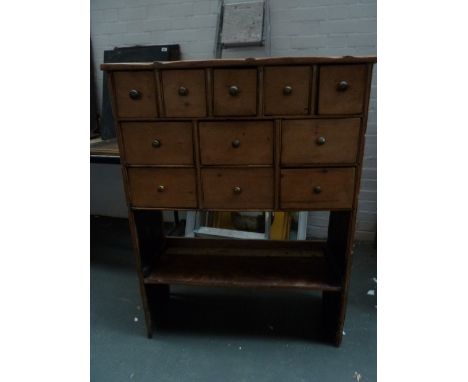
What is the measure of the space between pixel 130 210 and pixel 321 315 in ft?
3.92

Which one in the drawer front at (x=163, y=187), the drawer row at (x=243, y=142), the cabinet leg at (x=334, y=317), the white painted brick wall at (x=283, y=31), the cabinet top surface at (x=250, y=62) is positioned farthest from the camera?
the white painted brick wall at (x=283, y=31)

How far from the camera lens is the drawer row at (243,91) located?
107 centimetres

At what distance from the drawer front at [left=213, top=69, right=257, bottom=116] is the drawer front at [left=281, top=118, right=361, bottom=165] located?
160 mm

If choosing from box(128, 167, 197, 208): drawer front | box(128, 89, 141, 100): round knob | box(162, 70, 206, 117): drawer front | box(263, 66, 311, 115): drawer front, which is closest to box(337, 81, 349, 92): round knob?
box(263, 66, 311, 115): drawer front

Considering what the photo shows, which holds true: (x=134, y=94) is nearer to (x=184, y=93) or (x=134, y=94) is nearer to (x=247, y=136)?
(x=184, y=93)

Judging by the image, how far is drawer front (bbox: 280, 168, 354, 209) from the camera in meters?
1.19

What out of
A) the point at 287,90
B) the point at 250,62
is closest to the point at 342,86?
the point at 287,90

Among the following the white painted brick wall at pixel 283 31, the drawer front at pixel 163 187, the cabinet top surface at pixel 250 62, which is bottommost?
the drawer front at pixel 163 187

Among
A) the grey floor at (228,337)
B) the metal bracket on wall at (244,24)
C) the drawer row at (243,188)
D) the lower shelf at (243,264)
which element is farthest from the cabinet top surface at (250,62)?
the grey floor at (228,337)

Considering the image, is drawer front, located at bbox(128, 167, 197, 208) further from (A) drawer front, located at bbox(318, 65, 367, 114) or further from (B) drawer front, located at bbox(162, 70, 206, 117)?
(A) drawer front, located at bbox(318, 65, 367, 114)

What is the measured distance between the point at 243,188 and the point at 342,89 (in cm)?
54

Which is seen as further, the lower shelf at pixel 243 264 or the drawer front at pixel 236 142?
the lower shelf at pixel 243 264

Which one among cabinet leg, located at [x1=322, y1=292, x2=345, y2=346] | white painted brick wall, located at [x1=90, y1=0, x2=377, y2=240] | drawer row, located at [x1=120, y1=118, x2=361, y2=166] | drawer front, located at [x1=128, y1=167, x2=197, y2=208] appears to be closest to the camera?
drawer row, located at [x1=120, y1=118, x2=361, y2=166]

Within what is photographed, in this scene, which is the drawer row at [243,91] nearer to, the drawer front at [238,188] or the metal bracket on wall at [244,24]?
the drawer front at [238,188]
